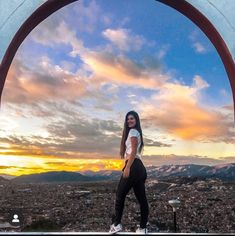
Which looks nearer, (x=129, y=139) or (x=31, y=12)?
(x=129, y=139)

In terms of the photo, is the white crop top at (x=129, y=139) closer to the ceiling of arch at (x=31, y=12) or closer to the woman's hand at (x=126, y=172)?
the woman's hand at (x=126, y=172)

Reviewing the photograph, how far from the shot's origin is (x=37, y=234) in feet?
9.05

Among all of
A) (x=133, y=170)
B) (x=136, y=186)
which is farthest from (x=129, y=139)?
(x=136, y=186)

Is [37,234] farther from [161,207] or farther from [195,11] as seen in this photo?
[161,207]

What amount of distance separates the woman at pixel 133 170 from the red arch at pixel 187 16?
128 cm

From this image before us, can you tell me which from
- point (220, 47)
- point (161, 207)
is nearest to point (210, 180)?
point (161, 207)

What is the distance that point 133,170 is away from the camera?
4.32 meters

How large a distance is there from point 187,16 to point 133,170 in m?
1.87

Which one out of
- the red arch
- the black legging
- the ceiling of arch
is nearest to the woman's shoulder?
the black legging

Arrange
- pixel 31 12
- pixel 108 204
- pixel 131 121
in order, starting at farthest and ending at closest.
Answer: pixel 108 204
pixel 31 12
pixel 131 121

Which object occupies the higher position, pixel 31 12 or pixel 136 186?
pixel 31 12

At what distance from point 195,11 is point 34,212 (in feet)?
42.5

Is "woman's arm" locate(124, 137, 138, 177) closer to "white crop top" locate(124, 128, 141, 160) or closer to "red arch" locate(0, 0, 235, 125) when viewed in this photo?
"white crop top" locate(124, 128, 141, 160)

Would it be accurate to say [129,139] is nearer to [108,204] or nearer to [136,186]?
[136,186]
